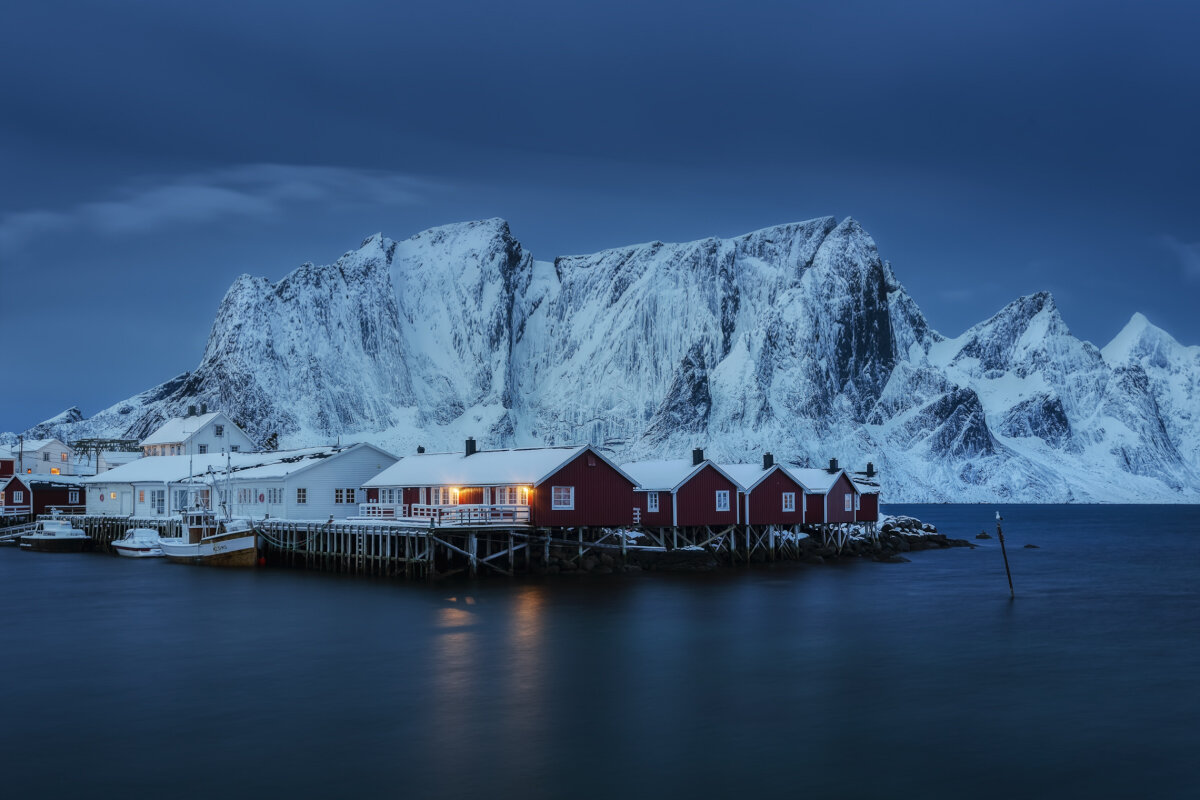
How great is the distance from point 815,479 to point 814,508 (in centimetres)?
259

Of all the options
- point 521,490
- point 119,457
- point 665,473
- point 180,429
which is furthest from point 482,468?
point 119,457

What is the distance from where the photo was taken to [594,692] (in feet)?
92.8

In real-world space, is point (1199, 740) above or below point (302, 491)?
below

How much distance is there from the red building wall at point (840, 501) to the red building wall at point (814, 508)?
0.79 m

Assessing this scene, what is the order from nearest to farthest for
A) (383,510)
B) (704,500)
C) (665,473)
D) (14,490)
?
(383,510) → (704,500) → (665,473) → (14,490)

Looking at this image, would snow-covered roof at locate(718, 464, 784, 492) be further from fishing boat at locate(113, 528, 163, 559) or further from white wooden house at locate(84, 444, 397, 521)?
fishing boat at locate(113, 528, 163, 559)

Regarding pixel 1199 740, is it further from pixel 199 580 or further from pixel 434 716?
pixel 199 580

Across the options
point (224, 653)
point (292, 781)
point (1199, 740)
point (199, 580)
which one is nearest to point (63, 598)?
point (199, 580)

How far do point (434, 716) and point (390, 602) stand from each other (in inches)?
809

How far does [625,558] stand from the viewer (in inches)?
2404

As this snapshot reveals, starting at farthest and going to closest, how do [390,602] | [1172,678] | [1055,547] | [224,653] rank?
[1055,547], [390,602], [224,653], [1172,678]

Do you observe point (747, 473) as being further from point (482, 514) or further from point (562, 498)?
point (482, 514)

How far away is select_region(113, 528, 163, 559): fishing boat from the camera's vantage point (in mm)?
72938

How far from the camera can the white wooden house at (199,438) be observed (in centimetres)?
9862
